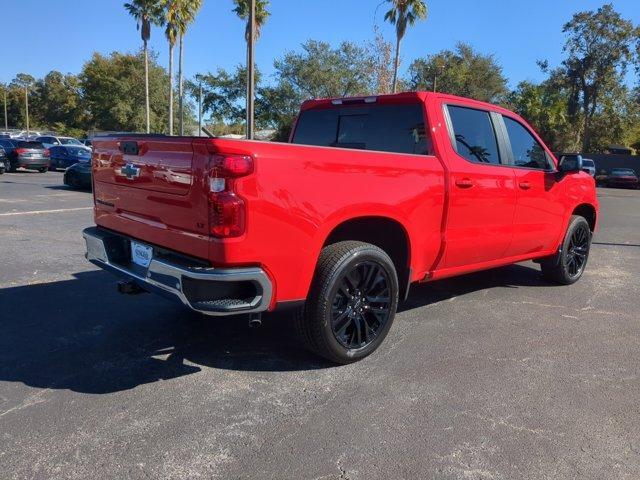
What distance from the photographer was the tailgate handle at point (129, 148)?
3.71 m

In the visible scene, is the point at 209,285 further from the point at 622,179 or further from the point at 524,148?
the point at 622,179

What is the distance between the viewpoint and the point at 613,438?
301 centimetres

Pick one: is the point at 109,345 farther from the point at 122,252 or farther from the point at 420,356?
the point at 420,356

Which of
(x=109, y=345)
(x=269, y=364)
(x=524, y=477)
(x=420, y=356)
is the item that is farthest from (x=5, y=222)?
(x=524, y=477)

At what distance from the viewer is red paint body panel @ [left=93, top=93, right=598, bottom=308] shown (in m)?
3.15

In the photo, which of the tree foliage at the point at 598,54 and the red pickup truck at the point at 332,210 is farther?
the tree foliage at the point at 598,54

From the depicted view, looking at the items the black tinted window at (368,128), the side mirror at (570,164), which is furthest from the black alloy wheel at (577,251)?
the black tinted window at (368,128)

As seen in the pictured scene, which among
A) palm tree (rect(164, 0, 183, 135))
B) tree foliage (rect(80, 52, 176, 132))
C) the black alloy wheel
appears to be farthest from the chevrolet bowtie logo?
tree foliage (rect(80, 52, 176, 132))

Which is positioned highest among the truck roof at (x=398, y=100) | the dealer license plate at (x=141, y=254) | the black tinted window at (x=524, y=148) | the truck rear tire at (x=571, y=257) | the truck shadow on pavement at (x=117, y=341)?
the truck roof at (x=398, y=100)

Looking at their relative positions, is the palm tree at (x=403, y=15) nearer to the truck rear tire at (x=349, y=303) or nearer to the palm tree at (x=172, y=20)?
the palm tree at (x=172, y=20)

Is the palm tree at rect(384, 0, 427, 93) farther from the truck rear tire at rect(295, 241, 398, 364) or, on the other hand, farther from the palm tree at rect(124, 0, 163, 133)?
the truck rear tire at rect(295, 241, 398, 364)

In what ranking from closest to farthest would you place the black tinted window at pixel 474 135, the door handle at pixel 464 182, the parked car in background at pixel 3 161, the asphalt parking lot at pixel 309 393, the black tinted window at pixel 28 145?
the asphalt parking lot at pixel 309 393 < the door handle at pixel 464 182 < the black tinted window at pixel 474 135 < the parked car in background at pixel 3 161 < the black tinted window at pixel 28 145

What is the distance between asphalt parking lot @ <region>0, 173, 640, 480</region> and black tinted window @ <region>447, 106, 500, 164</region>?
1512 millimetres

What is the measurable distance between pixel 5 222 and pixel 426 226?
8.33 metres
